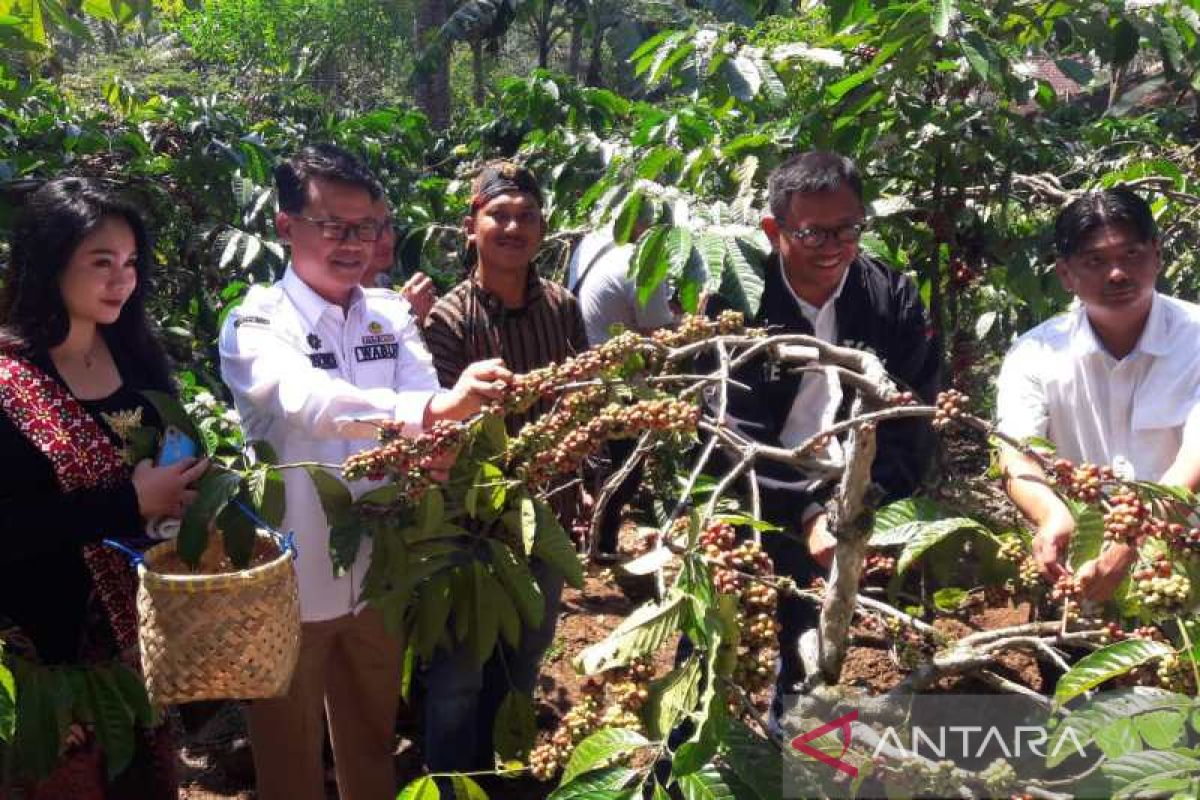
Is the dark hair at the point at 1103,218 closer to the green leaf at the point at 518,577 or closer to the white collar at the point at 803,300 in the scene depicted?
the white collar at the point at 803,300

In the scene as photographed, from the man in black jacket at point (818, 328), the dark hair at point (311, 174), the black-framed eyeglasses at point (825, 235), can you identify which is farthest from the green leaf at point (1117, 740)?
the dark hair at point (311, 174)

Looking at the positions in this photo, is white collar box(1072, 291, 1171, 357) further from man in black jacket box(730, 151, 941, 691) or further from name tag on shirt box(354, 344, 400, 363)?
name tag on shirt box(354, 344, 400, 363)

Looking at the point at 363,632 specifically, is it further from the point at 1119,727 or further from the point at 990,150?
the point at 990,150

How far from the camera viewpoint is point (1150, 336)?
2100 millimetres

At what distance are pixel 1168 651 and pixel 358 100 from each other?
67.2ft

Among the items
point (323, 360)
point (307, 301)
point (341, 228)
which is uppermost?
point (341, 228)

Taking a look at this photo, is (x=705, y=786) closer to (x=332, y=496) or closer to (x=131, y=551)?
(x=332, y=496)

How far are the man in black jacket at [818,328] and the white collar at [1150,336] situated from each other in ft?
1.03

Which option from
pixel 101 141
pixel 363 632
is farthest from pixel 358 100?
pixel 363 632

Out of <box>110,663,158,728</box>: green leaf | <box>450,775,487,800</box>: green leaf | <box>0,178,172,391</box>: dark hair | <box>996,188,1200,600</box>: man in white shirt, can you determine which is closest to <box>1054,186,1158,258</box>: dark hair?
<box>996,188,1200,600</box>: man in white shirt

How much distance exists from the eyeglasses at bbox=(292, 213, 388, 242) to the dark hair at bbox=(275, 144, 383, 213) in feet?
0.11

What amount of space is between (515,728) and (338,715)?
509 mm

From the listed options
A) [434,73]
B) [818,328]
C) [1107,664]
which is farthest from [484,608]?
[434,73]

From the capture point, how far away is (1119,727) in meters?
1.13
